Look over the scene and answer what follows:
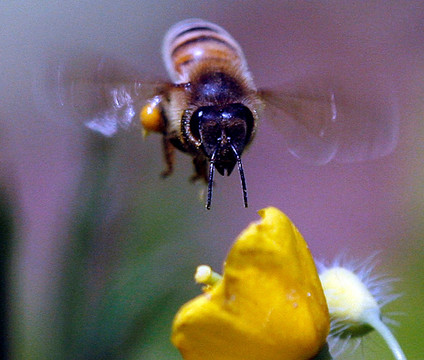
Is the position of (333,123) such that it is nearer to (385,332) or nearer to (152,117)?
(152,117)

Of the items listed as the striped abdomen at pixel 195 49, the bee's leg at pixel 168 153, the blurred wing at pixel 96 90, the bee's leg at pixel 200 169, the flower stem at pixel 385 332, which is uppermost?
the striped abdomen at pixel 195 49

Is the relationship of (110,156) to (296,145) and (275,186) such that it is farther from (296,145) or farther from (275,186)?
(275,186)

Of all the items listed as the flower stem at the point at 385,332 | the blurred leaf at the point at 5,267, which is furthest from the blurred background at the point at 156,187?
the flower stem at the point at 385,332

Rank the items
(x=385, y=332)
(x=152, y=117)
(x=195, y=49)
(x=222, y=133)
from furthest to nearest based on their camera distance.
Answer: (x=195, y=49), (x=152, y=117), (x=222, y=133), (x=385, y=332)

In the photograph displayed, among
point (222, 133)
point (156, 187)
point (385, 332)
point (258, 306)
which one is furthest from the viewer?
point (156, 187)

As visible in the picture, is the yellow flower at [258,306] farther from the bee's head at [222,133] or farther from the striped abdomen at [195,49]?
the striped abdomen at [195,49]

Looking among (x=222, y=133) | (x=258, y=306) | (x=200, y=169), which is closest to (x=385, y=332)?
(x=258, y=306)
